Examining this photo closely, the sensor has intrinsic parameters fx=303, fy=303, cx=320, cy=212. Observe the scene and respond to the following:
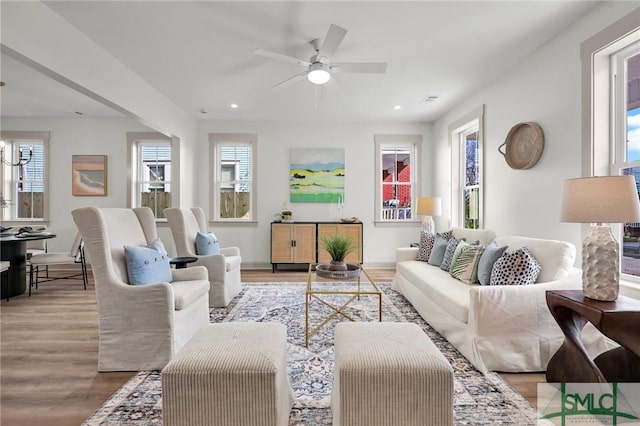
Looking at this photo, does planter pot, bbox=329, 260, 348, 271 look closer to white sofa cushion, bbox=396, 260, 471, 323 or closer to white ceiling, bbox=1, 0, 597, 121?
white sofa cushion, bbox=396, 260, 471, 323

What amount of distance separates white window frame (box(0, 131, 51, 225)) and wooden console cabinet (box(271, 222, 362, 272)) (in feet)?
13.0

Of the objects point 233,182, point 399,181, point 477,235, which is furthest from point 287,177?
point 477,235

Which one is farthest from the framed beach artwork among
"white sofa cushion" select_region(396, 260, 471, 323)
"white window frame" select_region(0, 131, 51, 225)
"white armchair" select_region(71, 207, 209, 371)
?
"white sofa cushion" select_region(396, 260, 471, 323)

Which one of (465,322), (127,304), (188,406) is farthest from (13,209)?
(465,322)

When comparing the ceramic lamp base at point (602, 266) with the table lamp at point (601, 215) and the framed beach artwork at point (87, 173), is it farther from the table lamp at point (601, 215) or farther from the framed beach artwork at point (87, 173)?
the framed beach artwork at point (87, 173)

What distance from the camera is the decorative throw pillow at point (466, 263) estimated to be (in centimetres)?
279

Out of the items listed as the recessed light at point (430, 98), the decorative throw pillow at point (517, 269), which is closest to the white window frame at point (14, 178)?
the recessed light at point (430, 98)

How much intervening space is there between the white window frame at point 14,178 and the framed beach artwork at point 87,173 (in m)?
0.44

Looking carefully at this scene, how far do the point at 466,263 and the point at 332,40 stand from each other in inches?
91.3

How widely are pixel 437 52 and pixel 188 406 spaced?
3493 millimetres

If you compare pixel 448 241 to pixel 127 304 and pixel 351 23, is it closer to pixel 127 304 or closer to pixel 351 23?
pixel 351 23

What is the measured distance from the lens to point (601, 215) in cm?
161

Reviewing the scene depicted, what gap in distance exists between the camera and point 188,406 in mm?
1237

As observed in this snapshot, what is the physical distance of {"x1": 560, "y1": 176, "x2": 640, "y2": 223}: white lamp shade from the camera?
1572 mm
